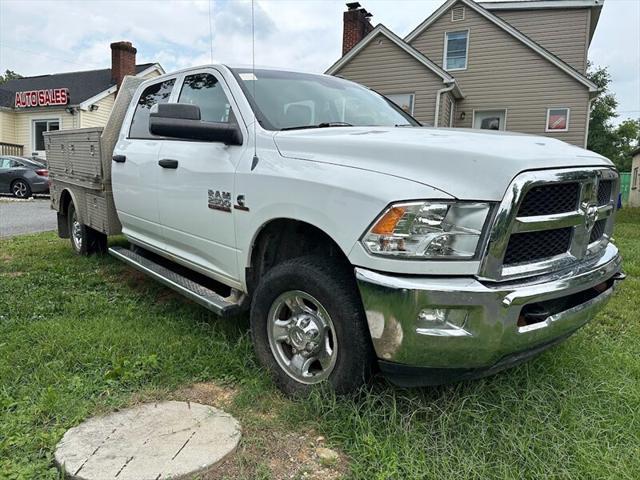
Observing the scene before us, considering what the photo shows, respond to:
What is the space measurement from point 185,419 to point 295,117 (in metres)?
1.94

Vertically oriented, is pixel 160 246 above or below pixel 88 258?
above

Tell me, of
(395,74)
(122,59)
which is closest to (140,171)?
(395,74)

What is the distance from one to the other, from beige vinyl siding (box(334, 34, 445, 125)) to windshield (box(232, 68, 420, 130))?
41.6 ft

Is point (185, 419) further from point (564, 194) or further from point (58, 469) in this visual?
point (564, 194)

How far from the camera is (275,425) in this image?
2.58 meters

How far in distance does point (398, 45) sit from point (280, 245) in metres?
15.2

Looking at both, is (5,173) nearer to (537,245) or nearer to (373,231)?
(373,231)

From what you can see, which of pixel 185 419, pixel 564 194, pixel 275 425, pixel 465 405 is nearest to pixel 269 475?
pixel 275 425

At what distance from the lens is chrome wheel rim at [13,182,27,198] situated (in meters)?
16.6

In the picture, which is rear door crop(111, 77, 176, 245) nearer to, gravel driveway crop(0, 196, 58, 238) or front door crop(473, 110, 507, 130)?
gravel driveway crop(0, 196, 58, 238)

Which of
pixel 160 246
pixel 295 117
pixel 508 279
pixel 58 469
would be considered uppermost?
pixel 295 117

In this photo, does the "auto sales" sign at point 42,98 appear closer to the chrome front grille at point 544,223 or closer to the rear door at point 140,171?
the rear door at point 140,171

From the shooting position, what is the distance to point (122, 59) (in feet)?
75.2

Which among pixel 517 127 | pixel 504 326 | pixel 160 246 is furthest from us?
pixel 517 127
